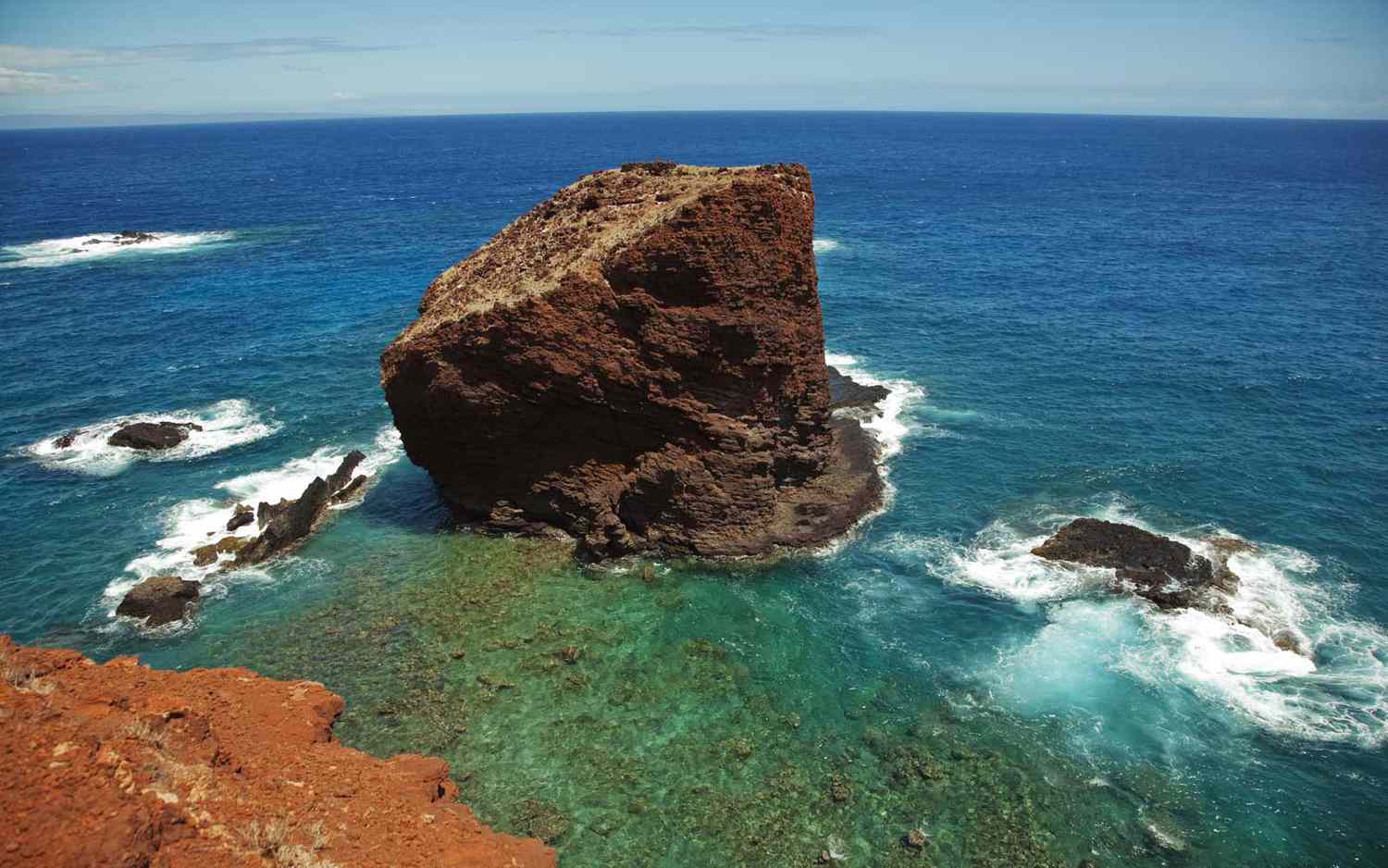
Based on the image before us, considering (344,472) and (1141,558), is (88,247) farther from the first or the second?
(1141,558)

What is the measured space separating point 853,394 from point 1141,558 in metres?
19.3

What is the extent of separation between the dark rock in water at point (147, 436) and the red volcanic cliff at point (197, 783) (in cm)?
2490

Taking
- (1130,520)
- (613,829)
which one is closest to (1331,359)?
(1130,520)

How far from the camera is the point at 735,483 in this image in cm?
3322

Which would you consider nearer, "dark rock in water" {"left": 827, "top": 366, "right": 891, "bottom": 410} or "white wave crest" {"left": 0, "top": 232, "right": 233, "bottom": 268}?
"dark rock in water" {"left": 827, "top": 366, "right": 891, "bottom": 410}

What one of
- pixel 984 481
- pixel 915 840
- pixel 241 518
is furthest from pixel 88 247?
pixel 915 840

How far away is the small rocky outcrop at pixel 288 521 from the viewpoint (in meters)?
33.1

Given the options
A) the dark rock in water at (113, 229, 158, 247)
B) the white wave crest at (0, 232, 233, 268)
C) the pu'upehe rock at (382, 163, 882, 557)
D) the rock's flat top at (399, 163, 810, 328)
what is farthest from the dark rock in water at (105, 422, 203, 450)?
the dark rock in water at (113, 229, 158, 247)

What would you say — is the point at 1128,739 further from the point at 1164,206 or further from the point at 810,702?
the point at 1164,206

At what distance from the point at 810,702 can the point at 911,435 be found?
21697 mm

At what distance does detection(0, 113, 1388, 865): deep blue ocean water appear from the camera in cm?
2469

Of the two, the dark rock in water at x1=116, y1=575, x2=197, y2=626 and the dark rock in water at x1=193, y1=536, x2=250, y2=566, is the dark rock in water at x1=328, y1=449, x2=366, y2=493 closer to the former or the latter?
the dark rock in water at x1=193, y1=536, x2=250, y2=566

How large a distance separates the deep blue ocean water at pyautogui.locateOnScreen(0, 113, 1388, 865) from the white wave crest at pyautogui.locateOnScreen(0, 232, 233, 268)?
0.77 meters

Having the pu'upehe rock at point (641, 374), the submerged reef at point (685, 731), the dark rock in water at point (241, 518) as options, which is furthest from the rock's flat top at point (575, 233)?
the submerged reef at point (685, 731)
